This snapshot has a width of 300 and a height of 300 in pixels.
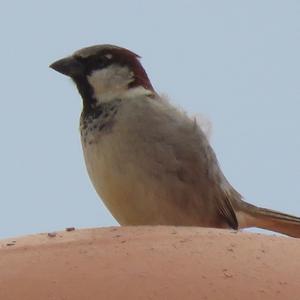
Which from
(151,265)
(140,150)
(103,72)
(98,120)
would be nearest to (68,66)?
(103,72)

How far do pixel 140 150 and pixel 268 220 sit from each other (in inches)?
27.4

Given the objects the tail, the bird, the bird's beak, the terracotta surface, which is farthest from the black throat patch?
the terracotta surface

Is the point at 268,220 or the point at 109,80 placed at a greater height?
the point at 109,80

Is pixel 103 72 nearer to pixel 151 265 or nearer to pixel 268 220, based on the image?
pixel 268 220

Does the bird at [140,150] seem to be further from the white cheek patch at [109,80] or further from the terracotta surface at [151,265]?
the terracotta surface at [151,265]

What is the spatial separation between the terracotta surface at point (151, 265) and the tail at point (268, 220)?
1347 mm

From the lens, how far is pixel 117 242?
1246 mm

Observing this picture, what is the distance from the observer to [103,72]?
2.51 m

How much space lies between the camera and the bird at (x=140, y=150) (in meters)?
2.21

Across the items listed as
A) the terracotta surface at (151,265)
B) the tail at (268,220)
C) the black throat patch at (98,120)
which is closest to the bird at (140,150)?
the black throat patch at (98,120)

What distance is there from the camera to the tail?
2.64m

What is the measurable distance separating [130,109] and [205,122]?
0.77 ft

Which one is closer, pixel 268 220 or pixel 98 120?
pixel 98 120

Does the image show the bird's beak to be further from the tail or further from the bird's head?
the tail
